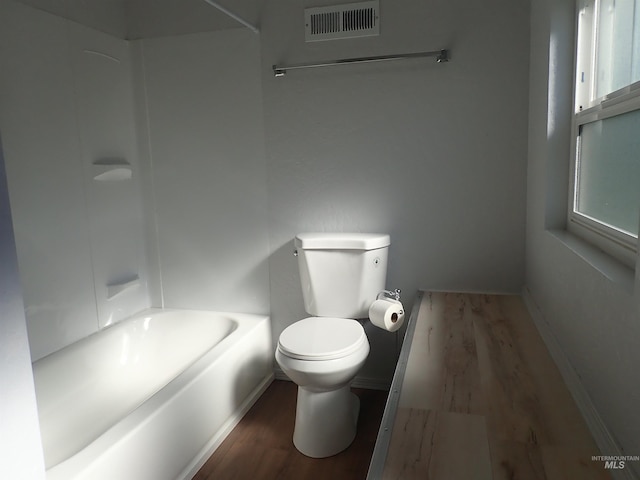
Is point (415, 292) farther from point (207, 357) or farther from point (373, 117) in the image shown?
point (207, 357)

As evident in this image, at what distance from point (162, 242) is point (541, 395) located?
2160 millimetres

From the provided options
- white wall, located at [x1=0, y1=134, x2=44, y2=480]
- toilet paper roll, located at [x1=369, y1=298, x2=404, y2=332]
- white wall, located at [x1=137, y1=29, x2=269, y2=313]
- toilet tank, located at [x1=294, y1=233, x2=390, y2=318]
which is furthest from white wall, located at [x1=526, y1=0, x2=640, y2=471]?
white wall, located at [x1=137, y1=29, x2=269, y2=313]

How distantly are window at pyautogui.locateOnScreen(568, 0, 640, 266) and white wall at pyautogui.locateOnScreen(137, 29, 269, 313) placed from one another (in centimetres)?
151

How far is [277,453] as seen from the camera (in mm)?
2051

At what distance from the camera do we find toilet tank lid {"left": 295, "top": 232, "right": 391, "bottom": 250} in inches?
90.0

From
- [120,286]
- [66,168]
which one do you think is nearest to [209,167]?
[66,168]

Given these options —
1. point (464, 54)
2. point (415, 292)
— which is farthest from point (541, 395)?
point (464, 54)

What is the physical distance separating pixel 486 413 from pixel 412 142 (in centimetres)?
143

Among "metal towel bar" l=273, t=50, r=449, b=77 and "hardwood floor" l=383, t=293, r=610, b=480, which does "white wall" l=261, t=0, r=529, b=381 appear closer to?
"metal towel bar" l=273, t=50, r=449, b=77

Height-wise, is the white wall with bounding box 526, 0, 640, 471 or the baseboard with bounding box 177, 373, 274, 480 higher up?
the white wall with bounding box 526, 0, 640, 471

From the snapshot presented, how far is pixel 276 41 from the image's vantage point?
8.09 feet

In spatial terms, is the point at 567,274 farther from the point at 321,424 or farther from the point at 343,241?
the point at 321,424

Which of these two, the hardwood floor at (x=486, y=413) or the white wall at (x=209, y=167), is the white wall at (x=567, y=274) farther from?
the white wall at (x=209, y=167)

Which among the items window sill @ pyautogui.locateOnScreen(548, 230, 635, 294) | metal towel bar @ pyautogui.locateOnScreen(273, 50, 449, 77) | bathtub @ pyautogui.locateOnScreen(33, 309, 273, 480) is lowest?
bathtub @ pyautogui.locateOnScreen(33, 309, 273, 480)
